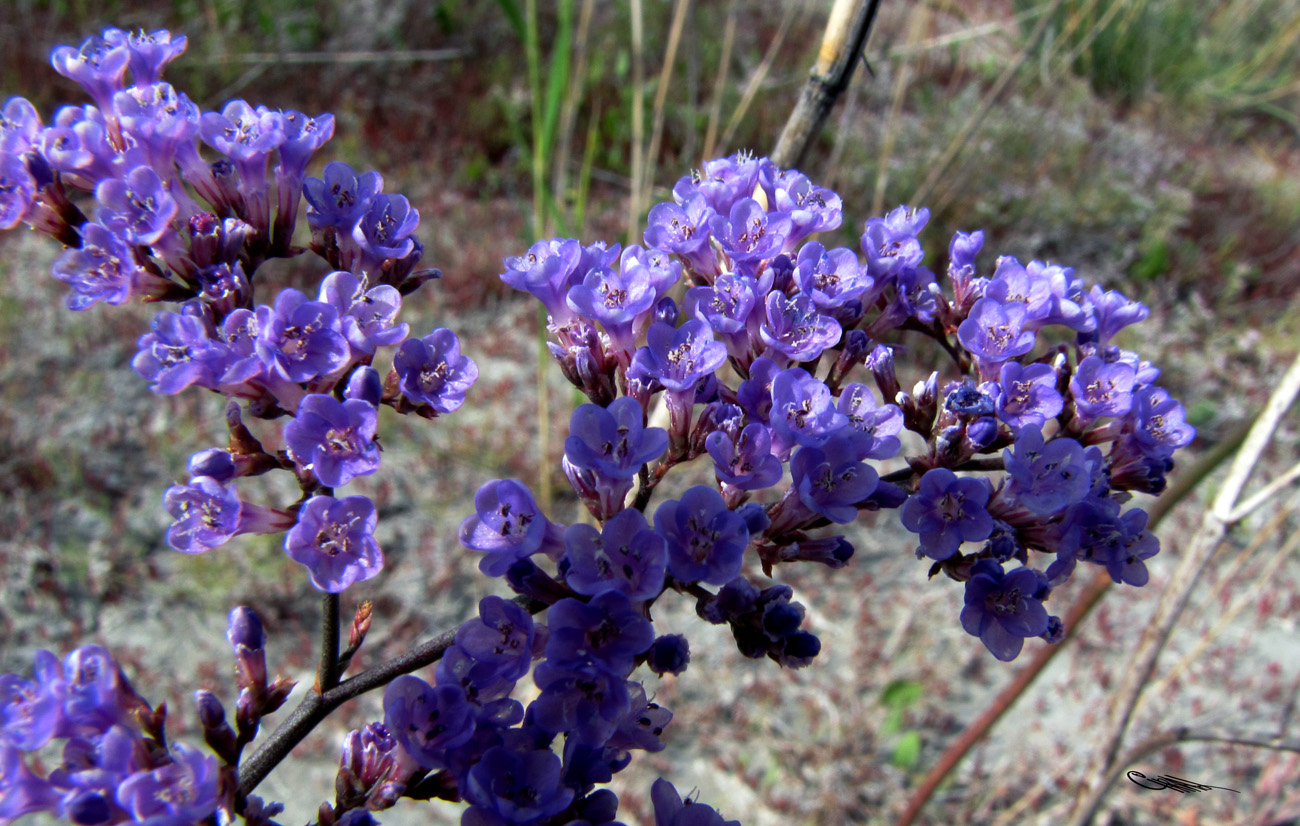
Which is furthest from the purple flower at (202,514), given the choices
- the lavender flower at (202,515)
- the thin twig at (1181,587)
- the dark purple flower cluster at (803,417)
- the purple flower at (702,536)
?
the thin twig at (1181,587)

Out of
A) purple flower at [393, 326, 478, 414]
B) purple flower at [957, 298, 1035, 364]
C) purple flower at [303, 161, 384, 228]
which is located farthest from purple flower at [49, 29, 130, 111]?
purple flower at [957, 298, 1035, 364]

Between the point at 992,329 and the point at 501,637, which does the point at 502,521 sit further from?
the point at 992,329

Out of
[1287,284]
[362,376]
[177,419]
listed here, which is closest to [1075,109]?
[1287,284]

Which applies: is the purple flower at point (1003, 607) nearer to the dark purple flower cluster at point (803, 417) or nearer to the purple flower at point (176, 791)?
the dark purple flower cluster at point (803, 417)

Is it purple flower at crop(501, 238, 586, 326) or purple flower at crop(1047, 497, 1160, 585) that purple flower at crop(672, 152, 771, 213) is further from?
purple flower at crop(1047, 497, 1160, 585)

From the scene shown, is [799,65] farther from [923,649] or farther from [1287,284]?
[923,649]

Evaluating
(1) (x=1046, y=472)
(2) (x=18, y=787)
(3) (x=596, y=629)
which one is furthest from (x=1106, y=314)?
(2) (x=18, y=787)
